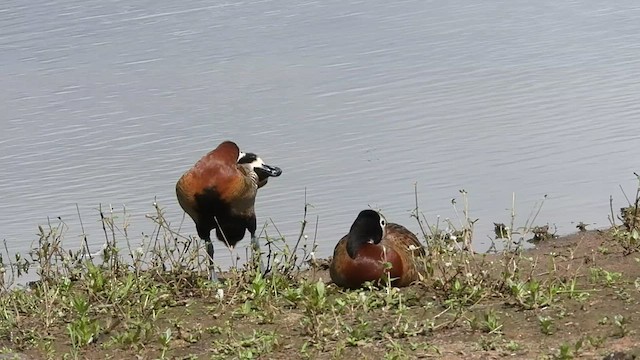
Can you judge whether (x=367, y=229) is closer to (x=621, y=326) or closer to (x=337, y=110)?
(x=621, y=326)

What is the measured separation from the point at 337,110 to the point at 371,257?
19.2 feet

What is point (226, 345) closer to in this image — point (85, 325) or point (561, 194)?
point (85, 325)

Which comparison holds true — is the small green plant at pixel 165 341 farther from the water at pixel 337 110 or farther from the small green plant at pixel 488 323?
the water at pixel 337 110

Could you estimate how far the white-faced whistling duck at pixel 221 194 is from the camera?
8.00 metres

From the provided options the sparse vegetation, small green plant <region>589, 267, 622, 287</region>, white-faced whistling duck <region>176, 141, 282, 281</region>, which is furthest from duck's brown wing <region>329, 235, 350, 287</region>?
small green plant <region>589, 267, 622, 287</region>

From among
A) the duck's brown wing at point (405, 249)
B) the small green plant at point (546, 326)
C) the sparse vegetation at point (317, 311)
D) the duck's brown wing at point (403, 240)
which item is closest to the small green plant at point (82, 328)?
the sparse vegetation at point (317, 311)

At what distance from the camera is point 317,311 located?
20.2 ft

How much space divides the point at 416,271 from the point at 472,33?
962cm

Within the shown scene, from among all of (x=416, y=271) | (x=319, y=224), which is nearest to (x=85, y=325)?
(x=416, y=271)

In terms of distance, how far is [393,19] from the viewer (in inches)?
704

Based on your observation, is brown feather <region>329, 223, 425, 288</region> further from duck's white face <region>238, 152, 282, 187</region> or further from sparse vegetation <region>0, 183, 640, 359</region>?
duck's white face <region>238, 152, 282, 187</region>

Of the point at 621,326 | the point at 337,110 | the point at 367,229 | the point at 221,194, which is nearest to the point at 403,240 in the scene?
the point at 367,229

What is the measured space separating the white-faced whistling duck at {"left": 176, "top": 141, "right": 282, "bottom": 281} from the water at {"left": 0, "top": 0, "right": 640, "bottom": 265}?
0.82 metres

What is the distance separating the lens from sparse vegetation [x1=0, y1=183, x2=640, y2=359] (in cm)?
573
